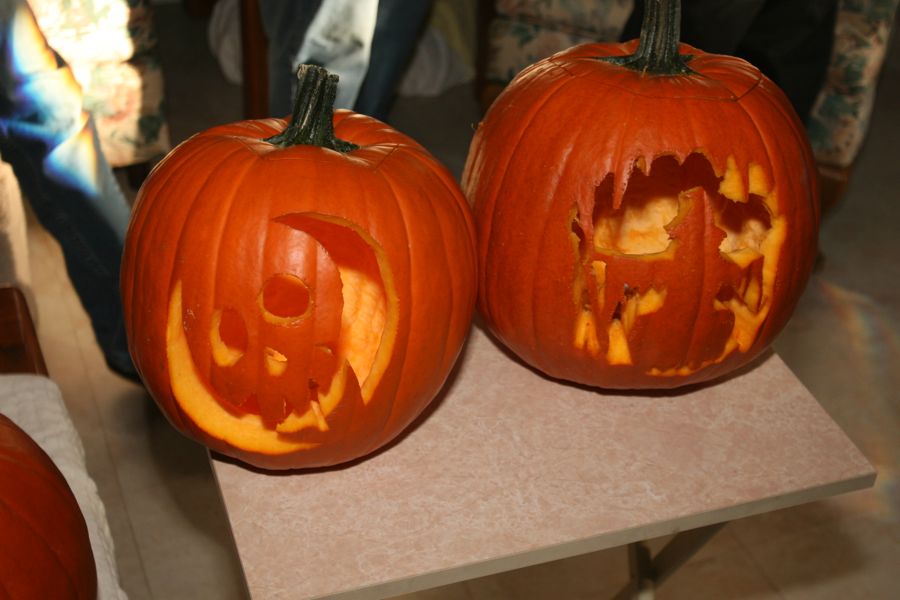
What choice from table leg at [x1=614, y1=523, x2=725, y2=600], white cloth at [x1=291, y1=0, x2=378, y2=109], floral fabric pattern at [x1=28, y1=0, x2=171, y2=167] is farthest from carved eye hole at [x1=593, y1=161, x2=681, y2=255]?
floral fabric pattern at [x1=28, y1=0, x2=171, y2=167]

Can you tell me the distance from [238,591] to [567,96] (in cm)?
102

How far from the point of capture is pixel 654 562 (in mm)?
1254

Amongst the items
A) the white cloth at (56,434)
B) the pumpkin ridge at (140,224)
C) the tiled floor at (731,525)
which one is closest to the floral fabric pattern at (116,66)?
the tiled floor at (731,525)

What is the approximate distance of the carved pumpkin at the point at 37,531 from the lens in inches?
28.4

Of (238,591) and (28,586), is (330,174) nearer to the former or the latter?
(28,586)

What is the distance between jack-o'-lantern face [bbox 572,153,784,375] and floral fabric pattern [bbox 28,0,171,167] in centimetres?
142

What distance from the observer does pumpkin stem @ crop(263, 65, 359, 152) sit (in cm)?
79

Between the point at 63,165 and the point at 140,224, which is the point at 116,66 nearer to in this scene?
the point at 63,165

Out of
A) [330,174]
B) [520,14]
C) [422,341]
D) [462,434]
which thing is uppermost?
[330,174]

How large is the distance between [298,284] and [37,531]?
0.85 feet

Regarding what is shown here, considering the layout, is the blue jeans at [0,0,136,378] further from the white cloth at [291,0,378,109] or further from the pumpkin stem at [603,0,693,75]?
the pumpkin stem at [603,0,693,75]

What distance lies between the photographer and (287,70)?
1.99m

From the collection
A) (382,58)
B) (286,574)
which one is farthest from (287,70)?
(286,574)

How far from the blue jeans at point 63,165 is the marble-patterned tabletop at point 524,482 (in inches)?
38.8
